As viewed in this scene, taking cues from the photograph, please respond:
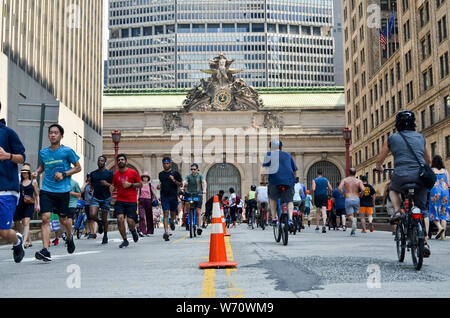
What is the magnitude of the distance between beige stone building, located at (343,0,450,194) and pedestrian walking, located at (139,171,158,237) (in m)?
23.4

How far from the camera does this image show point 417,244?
6.16m

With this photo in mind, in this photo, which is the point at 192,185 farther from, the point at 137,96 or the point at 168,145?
the point at 137,96

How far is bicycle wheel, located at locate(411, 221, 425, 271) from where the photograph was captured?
6074 millimetres

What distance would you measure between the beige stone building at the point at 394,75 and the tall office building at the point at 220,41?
78.4 m

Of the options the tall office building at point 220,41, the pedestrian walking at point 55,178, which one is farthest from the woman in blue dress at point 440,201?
the tall office building at point 220,41

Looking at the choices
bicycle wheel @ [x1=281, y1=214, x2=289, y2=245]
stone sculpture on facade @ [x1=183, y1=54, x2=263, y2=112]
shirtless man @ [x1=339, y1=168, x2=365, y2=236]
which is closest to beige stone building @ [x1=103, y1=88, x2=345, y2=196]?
stone sculpture on facade @ [x1=183, y1=54, x2=263, y2=112]

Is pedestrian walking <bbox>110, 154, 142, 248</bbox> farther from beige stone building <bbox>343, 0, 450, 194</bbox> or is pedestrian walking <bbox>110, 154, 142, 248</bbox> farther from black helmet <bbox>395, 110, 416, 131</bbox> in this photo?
beige stone building <bbox>343, 0, 450, 194</bbox>

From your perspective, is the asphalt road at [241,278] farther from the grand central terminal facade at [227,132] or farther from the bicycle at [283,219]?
the grand central terminal facade at [227,132]

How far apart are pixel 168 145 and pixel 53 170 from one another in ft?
191

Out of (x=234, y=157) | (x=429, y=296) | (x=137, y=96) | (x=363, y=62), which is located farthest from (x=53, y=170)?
(x=137, y=96)

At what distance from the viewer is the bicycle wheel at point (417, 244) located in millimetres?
6074

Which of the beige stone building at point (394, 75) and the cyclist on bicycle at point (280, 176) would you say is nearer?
the cyclist on bicycle at point (280, 176)

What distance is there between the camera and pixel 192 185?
50.0ft

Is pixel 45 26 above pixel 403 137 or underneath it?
above
